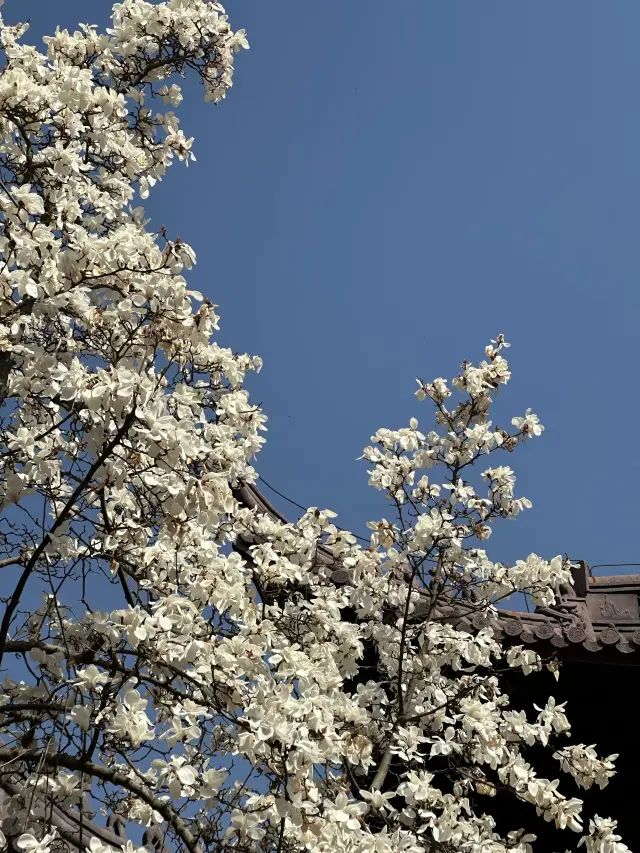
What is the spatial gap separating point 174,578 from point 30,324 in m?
1.50

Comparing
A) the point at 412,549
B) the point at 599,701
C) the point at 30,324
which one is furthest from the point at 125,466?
the point at 599,701

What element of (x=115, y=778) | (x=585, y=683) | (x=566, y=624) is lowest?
(x=115, y=778)

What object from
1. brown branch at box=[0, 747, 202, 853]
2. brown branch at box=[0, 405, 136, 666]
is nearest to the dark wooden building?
brown branch at box=[0, 747, 202, 853]

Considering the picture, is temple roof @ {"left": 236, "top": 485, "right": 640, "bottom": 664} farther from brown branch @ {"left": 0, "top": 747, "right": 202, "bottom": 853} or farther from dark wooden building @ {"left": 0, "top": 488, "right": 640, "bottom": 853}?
brown branch @ {"left": 0, "top": 747, "right": 202, "bottom": 853}

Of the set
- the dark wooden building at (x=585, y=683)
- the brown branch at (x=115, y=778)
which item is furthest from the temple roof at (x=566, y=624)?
the brown branch at (x=115, y=778)

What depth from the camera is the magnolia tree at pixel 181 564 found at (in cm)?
421

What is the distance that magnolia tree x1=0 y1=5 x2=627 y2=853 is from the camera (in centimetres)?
421

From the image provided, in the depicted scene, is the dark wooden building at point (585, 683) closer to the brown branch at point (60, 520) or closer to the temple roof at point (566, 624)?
the temple roof at point (566, 624)

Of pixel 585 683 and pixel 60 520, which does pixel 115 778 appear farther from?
pixel 585 683

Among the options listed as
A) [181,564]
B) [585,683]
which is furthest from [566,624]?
[181,564]

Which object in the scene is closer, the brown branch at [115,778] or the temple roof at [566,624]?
the brown branch at [115,778]

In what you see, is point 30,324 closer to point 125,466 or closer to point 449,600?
point 125,466

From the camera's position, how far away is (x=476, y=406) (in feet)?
23.6

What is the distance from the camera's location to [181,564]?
15.7 feet
